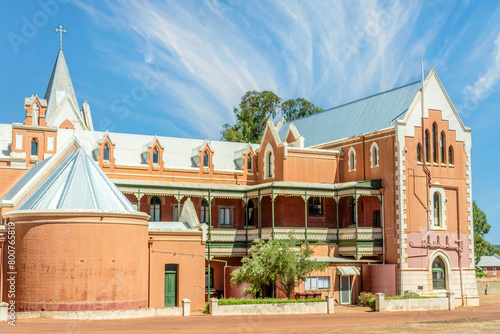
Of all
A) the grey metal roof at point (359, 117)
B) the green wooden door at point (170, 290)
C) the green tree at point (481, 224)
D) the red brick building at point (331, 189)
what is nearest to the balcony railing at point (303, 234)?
the red brick building at point (331, 189)

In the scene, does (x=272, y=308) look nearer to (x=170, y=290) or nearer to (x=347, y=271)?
(x=170, y=290)

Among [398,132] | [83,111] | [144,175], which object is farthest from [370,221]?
[83,111]

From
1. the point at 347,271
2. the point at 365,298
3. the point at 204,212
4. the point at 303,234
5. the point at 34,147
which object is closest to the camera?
the point at 365,298

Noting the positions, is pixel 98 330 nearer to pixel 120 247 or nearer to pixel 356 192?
pixel 120 247

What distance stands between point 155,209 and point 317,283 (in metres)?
12.8

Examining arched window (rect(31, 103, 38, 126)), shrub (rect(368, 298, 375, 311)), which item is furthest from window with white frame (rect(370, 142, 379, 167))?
arched window (rect(31, 103, 38, 126))

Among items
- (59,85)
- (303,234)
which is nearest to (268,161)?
(303,234)

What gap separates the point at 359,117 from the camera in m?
52.5

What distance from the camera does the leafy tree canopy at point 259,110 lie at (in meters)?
75.8

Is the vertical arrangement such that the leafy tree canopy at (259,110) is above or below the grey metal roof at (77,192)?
above

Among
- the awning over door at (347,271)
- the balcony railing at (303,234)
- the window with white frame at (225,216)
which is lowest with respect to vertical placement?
the awning over door at (347,271)

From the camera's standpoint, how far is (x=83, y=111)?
73.3 meters

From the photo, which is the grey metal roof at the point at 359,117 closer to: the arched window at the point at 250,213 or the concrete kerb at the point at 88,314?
the arched window at the point at 250,213

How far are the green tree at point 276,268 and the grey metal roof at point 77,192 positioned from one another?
7251 mm
